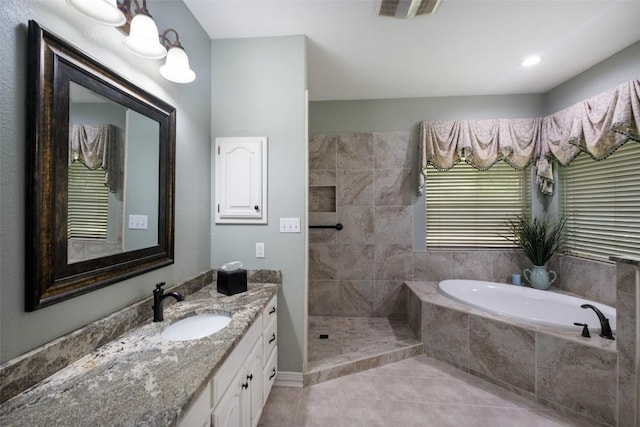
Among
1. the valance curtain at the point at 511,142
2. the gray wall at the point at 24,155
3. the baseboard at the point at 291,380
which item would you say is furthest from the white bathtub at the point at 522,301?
the gray wall at the point at 24,155

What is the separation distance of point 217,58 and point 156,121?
0.91 m

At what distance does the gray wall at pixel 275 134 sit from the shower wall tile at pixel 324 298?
1.12m

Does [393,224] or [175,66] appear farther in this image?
[393,224]

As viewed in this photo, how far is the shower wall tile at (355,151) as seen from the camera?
3.01 meters

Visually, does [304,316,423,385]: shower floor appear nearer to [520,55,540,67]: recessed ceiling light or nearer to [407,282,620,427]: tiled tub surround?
[407,282,620,427]: tiled tub surround

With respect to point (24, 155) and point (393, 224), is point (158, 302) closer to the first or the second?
point (24, 155)

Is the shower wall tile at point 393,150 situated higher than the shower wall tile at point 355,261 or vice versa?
the shower wall tile at point 393,150

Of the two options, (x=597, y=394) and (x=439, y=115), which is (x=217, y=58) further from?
(x=597, y=394)

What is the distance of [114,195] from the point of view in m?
1.11

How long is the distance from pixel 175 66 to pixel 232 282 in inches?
49.5

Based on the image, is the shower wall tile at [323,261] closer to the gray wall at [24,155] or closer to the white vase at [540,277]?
the gray wall at [24,155]

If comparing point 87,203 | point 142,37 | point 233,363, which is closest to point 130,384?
point 233,363

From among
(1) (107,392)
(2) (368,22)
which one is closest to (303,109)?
(2) (368,22)

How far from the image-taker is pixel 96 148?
1.03m
